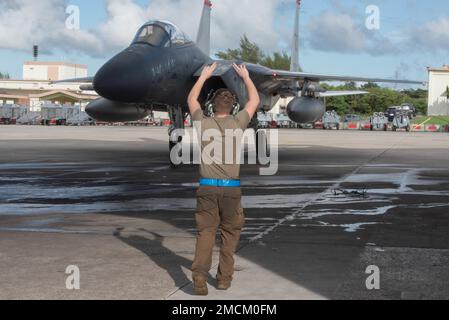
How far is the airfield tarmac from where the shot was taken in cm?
566

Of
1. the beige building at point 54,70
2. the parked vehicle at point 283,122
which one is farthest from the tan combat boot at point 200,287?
the beige building at point 54,70

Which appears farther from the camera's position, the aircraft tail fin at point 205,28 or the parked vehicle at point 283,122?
the parked vehicle at point 283,122

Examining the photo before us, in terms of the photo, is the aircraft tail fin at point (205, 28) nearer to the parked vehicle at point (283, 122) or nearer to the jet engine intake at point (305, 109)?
the jet engine intake at point (305, 109)

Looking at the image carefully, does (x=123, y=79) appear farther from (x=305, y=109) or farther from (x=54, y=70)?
(x=54, y=70)

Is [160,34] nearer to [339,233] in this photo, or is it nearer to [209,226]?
[339,233]

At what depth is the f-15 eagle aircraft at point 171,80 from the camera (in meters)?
15.4

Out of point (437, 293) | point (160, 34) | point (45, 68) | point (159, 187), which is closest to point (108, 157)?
point (160, 34)

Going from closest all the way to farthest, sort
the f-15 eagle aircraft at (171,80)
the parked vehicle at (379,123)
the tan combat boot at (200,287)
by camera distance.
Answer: the tan combat boot at (200,287) → the f-15 eagle aircraft at (171,80) → the parked vehicle at (379,123)

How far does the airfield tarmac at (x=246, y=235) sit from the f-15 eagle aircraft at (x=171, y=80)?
89.6 inches

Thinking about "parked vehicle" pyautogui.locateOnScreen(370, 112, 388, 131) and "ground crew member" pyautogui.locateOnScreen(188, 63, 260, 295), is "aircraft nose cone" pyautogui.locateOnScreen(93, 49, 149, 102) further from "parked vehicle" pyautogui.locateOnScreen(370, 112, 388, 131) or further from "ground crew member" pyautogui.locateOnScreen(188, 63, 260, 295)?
A: "parked vehicle" pyautogui.locateOnScreen(370, 112, 388, 131)

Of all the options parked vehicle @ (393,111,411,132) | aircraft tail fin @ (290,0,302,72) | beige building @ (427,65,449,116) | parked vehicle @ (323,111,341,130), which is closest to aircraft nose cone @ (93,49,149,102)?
aircraft tail fin @ (290,0,302,72)

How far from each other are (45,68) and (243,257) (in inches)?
6089

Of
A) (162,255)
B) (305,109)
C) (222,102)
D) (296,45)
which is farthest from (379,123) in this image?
(222,102)

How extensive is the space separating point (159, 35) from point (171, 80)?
125 centimetres
